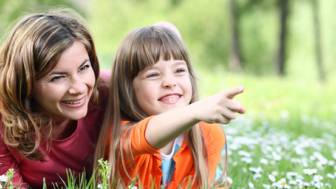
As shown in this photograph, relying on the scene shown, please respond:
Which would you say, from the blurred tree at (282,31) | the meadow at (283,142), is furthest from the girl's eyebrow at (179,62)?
the blurred tree at (282,31)

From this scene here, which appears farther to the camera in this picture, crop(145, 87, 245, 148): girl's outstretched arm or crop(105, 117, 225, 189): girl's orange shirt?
crop(105, 117, 225, 189): girl's orange shirt

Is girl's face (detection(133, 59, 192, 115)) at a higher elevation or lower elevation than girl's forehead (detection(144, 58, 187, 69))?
lower

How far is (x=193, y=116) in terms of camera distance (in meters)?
2.41

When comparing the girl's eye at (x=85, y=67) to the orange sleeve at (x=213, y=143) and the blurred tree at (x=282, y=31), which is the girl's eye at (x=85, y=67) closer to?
the orange sleeve at (x=213, y=143)

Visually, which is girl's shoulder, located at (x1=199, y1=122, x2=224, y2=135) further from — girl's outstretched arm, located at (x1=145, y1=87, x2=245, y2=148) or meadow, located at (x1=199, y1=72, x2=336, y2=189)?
girl's outstretched arm, located at (x1=145, y1=87, x2=245, y2=148)

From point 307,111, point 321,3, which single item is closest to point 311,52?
point 321,3

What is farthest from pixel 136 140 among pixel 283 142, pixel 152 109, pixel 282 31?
pixel 282 31

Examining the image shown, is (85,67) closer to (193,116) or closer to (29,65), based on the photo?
→ (29,65)

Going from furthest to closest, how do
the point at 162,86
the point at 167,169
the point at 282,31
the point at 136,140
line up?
the point at 282,31 < the point at 167,169 < the point at 162,86 < the point at 136,140

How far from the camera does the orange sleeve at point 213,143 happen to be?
3273mm

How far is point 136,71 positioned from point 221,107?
89 centimetres

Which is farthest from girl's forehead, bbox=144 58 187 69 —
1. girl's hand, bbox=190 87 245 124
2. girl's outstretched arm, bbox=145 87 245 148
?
girl's hand, bbox=190 87 245 124

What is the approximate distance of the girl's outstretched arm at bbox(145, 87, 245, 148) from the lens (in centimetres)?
226

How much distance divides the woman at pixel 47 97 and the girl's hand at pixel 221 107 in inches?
29.3
